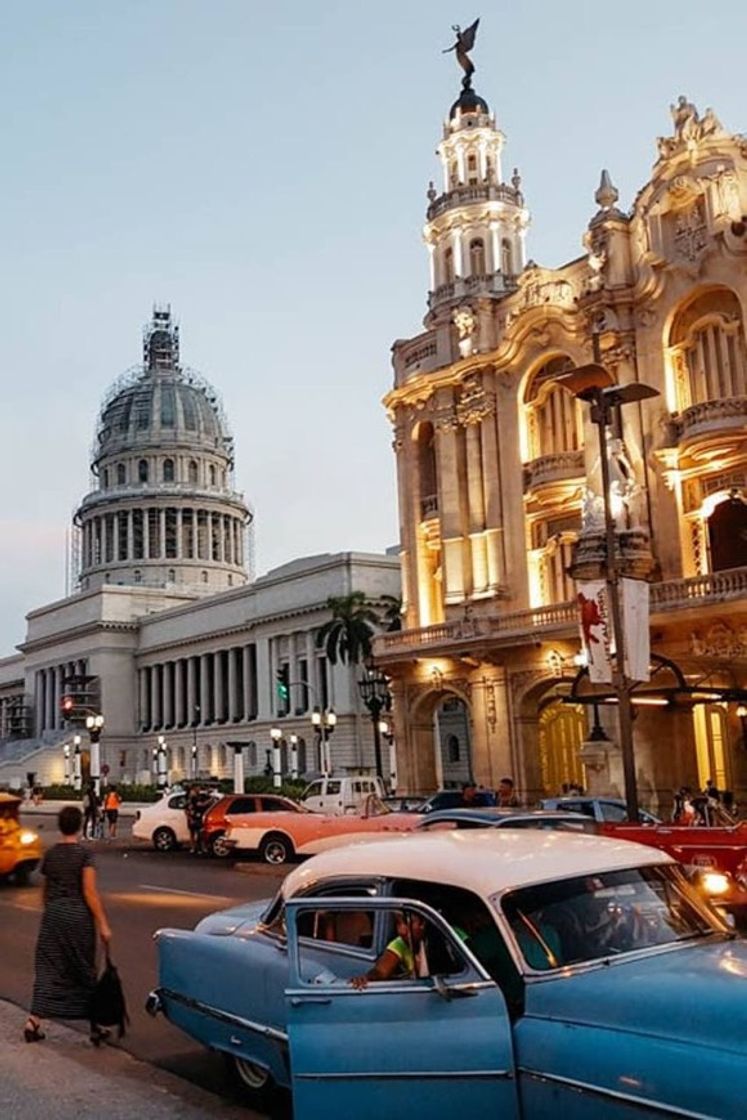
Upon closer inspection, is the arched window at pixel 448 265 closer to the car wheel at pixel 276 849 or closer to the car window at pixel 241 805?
the car window at pixel 241 805

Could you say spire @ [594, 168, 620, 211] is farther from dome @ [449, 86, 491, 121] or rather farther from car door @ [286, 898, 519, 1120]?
car door @ [286, 898, 519, 1120]

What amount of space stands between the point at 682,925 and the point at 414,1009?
5.00 feet

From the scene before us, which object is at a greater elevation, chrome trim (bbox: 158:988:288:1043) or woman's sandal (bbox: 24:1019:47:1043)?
chrome trim (bbox: 158:988:288:1043)

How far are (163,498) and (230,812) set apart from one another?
103 metres

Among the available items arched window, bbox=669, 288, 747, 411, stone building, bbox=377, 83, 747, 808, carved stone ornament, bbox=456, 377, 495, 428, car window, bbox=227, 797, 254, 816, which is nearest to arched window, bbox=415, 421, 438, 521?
stone building, bbox=377, 83, 747, 808

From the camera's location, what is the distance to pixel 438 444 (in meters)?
46.4

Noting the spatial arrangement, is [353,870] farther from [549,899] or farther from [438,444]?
[438,444]

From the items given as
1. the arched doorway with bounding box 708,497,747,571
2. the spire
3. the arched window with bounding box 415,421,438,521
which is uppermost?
the spire

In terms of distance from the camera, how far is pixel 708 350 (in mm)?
37812

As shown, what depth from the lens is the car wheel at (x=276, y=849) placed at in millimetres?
25859

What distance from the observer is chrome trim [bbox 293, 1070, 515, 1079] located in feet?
17.4

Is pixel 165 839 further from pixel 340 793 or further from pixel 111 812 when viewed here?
pixel 111 812

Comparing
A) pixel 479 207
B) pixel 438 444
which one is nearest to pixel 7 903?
pixel 438 444

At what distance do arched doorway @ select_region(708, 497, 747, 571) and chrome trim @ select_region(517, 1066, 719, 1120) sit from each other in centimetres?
3265
